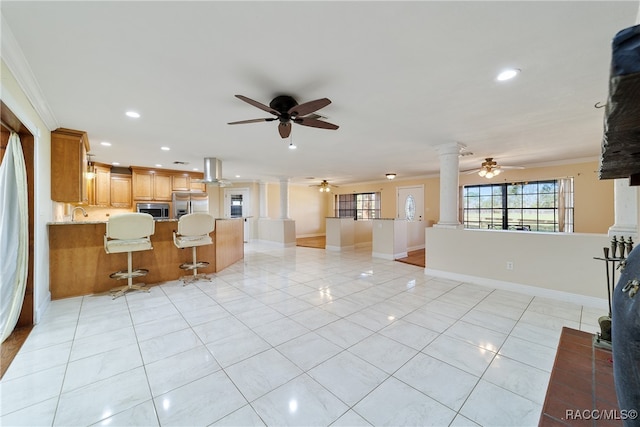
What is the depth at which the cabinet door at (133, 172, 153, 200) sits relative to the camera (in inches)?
254

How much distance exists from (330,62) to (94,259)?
4296 millimetres

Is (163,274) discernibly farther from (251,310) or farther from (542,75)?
(542,75)

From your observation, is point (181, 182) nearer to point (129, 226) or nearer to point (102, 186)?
point (102, 186)

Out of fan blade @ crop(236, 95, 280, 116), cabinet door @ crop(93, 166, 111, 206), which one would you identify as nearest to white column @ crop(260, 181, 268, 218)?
cabinet door @ crop(93, 166, 111, 206)

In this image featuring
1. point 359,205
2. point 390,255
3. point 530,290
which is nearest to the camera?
point 530,290

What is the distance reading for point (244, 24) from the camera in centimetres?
156

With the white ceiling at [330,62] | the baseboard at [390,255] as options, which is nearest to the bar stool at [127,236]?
the white ceiling at [330,62]

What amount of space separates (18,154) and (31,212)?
2.09 feet

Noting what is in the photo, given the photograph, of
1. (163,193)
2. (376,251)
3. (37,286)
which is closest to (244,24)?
(37,286)

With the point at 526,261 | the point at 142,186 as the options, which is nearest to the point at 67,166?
the point at 142,186

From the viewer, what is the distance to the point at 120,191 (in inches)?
250

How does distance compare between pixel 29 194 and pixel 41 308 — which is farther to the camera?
pixel 41 308

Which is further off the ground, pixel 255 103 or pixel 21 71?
pixel 21 71

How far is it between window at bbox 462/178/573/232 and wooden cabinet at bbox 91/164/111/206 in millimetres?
9859
